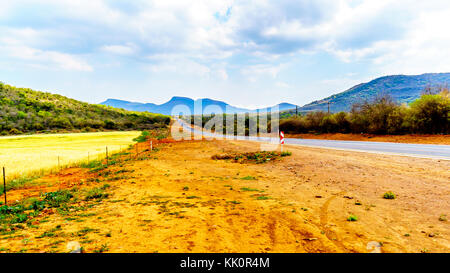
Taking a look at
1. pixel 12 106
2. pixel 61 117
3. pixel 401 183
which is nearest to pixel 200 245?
pixel 401 183

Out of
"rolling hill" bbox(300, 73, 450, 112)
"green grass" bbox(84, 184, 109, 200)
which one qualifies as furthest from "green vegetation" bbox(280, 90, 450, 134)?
"rolling hill" bbox(300, 73, 450, 112)

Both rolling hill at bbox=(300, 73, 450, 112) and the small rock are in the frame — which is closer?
the small rock

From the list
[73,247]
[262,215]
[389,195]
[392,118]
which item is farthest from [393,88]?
[73,247]

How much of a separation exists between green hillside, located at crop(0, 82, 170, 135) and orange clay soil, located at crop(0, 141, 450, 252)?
50695 millimetres

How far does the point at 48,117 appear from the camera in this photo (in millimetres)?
54969

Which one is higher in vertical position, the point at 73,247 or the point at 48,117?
the point at 48,117

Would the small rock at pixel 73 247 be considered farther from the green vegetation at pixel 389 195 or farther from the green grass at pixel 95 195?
the green vegetation at pixel 389 195

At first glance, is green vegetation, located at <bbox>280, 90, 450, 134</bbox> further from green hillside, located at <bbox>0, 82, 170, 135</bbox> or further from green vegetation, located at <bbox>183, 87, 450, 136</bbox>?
green hillside, located at <bbox>0, 82, 170, 135</bbox>

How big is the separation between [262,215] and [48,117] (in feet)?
215

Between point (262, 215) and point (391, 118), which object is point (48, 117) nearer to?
point (262, 215)

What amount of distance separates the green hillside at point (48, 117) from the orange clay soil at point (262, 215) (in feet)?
166

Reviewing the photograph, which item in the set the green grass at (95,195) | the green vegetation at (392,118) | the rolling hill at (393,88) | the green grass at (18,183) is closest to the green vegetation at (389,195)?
the green grass at (95,195)

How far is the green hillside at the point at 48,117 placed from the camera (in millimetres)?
48125

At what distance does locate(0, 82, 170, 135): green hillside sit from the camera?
1895 inches
